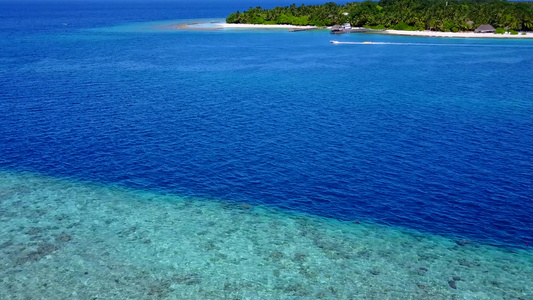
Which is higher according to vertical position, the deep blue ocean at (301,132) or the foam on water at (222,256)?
the deep blue ocean at (301,132)

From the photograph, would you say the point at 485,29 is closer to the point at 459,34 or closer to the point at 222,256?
Answer: the point at 459,34

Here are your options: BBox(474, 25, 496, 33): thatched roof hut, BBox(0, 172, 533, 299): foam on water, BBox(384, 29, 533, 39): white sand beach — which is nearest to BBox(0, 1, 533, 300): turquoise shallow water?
BBox(0, 172, 533, 299): foam on water

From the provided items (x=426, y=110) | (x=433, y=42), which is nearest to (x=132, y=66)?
(x=426, y=110)

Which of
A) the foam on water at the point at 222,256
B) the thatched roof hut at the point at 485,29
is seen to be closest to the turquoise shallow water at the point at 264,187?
the foam on water at the point at 222,256

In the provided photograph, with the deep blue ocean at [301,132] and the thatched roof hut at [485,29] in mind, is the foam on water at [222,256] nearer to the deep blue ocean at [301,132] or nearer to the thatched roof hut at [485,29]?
the deep blue ocean at [301,132]

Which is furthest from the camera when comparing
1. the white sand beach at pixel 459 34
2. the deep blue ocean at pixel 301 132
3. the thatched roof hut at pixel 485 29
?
the thatched roof hut at pixel 485 29

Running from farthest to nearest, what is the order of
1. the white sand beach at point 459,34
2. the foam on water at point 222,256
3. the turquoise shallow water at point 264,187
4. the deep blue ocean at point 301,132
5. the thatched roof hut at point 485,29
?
the thatched roof hut at point 485,29 → the white sand beach at point 459,34 → the deep blue ocean at point 301,132 → the turquoise shallow water at point 264,187 → the foam on water at point 222,256

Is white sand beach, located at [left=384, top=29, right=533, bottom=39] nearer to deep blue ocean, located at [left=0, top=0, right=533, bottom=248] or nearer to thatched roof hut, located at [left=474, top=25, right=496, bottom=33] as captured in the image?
thatched roof hut, located at [left=474, top=25, right=496, bottom=33]
